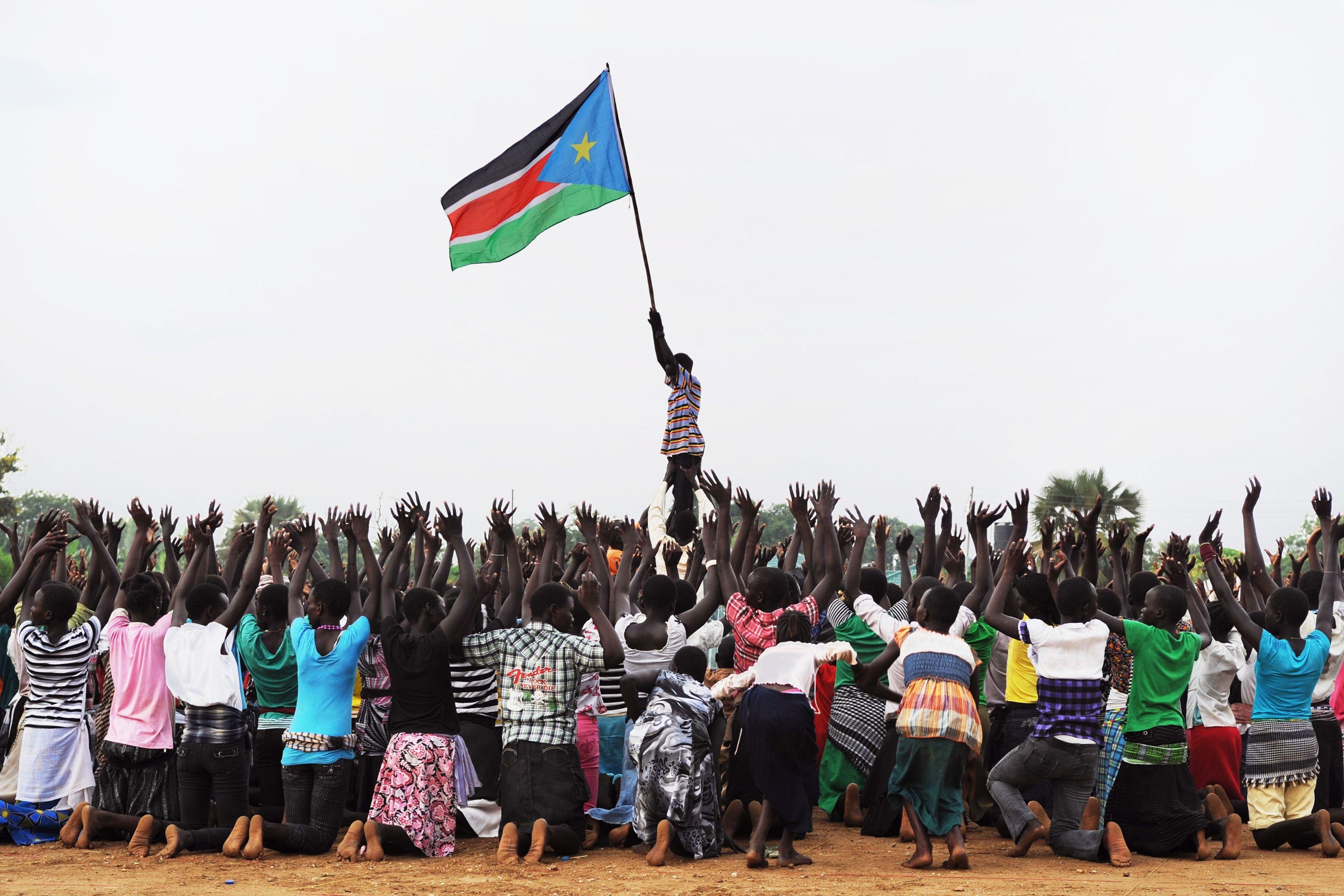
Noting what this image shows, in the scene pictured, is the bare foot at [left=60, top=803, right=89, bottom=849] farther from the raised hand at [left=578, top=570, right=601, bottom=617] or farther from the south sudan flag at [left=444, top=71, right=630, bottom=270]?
the south sudan flag at [left=444, top=71, right=630, bottom=270]

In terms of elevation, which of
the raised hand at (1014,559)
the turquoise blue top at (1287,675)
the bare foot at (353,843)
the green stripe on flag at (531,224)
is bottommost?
the bare foot at (353,843)

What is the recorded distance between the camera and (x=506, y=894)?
6.01m

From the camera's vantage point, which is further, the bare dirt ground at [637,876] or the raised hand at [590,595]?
the raised hand at [590,595]

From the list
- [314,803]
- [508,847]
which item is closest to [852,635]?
[508,847]

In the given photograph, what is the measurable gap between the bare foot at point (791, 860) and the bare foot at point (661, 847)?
63cm

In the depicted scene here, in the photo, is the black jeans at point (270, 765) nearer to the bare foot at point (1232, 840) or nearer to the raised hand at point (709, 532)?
the raised hand at point (709, 532)

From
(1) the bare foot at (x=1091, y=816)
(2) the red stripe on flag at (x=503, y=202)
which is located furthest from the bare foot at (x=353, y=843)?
(2) the red stripe on flag at (x=503, y=202)

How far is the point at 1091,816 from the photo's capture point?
7.10 meters

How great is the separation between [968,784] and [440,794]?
3.62 metres

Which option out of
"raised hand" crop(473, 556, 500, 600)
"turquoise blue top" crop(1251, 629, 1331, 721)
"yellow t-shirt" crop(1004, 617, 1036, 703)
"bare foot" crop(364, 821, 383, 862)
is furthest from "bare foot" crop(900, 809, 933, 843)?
"bare foot" crop(364, 821, 383, 862)

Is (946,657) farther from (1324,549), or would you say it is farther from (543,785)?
(1324,549)

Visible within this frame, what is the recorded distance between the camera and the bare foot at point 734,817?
7723 millimetres

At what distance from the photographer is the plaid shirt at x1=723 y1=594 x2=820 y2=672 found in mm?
7391

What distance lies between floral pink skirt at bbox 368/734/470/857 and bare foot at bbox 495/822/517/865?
0.47m
